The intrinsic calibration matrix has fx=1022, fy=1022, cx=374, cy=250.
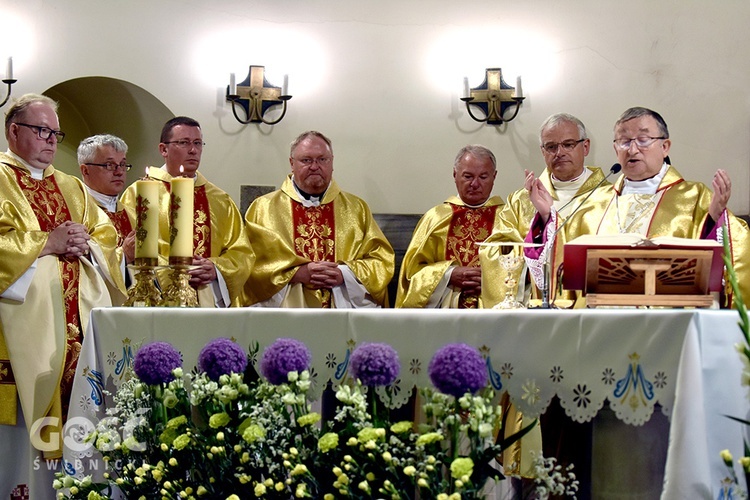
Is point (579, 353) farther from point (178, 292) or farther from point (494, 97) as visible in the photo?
point (494, 97)

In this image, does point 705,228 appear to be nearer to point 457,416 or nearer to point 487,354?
point 487,354

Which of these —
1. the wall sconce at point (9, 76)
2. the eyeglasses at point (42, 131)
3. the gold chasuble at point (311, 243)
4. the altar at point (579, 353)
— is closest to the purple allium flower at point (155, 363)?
the altar at point (579, 353)

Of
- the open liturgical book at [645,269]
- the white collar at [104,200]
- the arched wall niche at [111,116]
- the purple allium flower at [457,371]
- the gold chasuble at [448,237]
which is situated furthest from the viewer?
the arched wall niche at [111,116]

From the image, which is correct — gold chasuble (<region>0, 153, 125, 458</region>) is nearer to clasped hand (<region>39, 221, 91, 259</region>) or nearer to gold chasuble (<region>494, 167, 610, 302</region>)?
clasped hand (<region>39, 221, 91, 259</region>)

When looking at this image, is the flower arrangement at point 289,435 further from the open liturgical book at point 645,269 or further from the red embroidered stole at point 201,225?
the red embroidered stole at point 201,225

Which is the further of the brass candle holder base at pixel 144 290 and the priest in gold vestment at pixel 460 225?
the priest in gold vestment at pixel 460 225

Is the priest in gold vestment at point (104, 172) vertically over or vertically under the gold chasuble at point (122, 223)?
over

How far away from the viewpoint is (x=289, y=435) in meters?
A: 2.89

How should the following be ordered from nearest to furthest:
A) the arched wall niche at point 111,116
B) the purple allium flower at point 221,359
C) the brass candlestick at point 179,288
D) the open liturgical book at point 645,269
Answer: the purple allium flower at point 221,359 → the open liturgical book at point 645,269 → the brass candlestick at point 179,288 → the arched wall niche at point 111,116

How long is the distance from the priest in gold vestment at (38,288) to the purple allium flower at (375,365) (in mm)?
2397

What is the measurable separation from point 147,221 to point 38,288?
1250 mm

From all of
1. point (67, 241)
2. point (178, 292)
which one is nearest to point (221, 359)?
point (178, 292)

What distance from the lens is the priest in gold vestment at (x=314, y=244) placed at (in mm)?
5730

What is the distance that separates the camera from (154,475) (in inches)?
120
